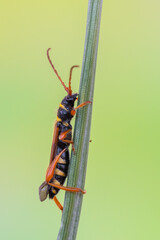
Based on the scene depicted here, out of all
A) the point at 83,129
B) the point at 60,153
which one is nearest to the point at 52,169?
the point at 60,153

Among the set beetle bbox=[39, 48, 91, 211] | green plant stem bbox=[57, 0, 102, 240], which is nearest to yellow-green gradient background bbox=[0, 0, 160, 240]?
beetle bbox=[39, 48, 91, 211]

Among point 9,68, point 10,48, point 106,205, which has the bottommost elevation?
point 106,205

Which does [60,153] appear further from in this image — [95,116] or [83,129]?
[95,116]

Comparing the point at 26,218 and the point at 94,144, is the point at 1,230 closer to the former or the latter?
the point at 26,218

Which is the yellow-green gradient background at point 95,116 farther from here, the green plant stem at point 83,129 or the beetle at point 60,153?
the green plant stem at point 83,129

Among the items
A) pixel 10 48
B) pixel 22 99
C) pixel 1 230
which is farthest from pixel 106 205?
pixel 10 48

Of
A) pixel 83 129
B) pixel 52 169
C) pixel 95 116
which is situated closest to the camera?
pixel 83 129
